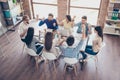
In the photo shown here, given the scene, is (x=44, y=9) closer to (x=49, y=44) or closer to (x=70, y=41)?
(x=49, y=44)

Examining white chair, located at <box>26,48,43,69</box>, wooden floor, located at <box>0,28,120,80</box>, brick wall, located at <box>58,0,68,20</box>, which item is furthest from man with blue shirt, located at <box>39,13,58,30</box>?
brick wall, located at <box>58,0,68,20</box>

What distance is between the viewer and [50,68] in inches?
158

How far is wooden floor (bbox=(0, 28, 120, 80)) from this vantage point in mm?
3731

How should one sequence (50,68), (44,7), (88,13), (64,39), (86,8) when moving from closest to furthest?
(64,39) → (50,68) → (86,8) → (88,13) → (44,7)

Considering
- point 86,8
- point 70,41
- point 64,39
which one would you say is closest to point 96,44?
point 70,41

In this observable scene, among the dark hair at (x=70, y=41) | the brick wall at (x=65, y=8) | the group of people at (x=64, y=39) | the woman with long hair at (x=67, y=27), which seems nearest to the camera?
the dark hair at (x=70, y=41)

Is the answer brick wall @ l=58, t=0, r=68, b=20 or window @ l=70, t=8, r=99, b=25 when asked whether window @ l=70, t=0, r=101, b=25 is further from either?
brick wall @ l=58, t=0, r=68, b=20

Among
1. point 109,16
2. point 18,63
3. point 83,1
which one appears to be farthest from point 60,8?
point 18,63

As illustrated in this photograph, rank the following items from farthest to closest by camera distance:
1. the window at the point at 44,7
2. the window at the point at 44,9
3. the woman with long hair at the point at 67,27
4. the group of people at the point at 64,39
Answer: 1. the window at the point at 44,9
2. the window at the point at 44,7
3. the woman with long hair at the point at 67,27
4. the group of people at the point at 64,39

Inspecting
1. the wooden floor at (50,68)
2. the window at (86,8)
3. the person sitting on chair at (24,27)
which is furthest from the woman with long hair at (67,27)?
the window at (86,8)

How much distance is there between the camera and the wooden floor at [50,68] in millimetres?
3731

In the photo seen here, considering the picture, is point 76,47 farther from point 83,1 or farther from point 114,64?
point 83,1

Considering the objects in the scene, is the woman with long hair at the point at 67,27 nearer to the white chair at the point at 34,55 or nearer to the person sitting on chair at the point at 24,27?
the white chair at the point at 34,55

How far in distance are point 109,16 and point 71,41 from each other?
2.78 meters
